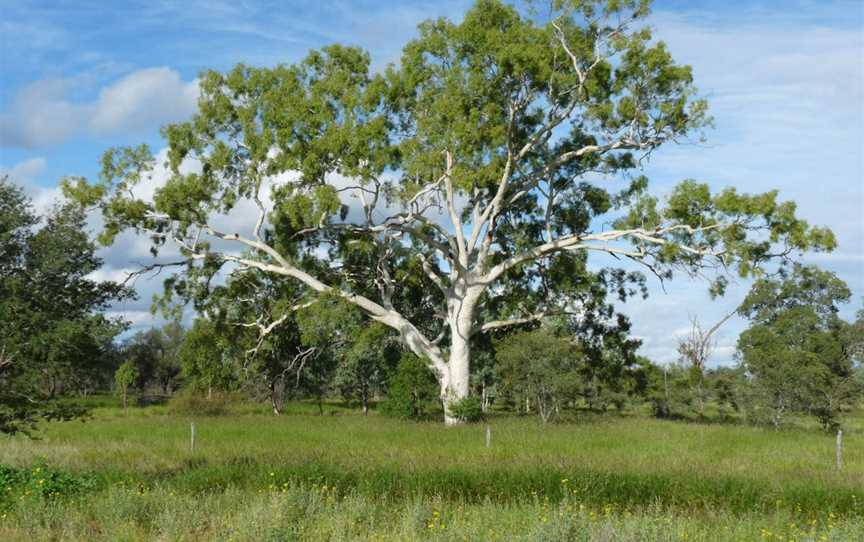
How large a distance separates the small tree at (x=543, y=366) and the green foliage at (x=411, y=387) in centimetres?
368

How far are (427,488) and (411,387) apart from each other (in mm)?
24525

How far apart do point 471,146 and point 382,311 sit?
8269mm

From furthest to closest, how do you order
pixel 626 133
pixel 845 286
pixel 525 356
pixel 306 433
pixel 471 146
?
pixel 845 286 → pixel 525 356 → pixel 626 133 → pixel 471 146 → pixel 306 433

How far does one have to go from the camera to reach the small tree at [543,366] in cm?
3388

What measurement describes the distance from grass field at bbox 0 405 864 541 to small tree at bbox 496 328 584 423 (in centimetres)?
932

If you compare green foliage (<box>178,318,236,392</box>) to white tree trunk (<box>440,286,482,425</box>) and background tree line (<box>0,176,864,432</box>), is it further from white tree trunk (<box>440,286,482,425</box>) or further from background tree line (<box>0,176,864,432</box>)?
white tree trunk (<box>440,286,482,425</box>)

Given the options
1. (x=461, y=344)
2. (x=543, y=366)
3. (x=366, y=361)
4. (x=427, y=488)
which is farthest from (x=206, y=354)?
(x=427, y=488)

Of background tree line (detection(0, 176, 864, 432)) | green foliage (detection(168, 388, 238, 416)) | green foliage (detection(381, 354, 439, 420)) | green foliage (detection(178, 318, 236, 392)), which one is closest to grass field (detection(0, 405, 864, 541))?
background tree line (detection(0, 176, 864, 432))

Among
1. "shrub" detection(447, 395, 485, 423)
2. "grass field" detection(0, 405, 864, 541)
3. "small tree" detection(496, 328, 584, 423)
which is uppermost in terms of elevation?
"small tree" detection(496, 328, 584, 423)

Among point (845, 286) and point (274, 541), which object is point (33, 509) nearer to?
point (274, 541)

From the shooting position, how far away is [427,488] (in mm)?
13031

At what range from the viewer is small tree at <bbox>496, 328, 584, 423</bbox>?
1334 inches

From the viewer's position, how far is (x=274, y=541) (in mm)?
8773

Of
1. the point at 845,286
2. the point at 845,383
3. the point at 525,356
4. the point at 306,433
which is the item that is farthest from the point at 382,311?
the point at 845,286
